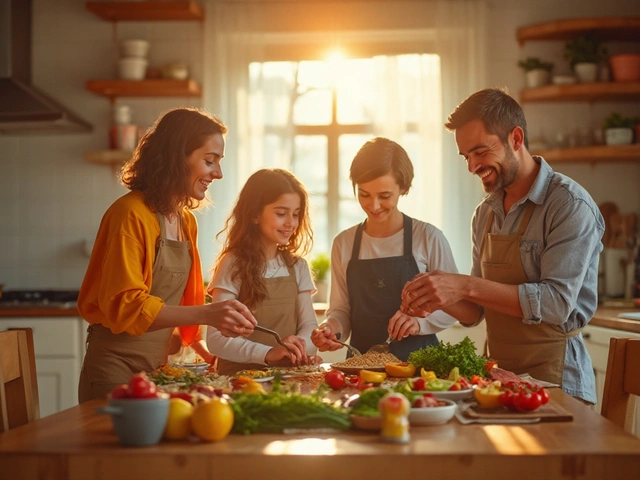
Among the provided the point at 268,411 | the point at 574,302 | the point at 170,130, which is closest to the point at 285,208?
the point at 170,130

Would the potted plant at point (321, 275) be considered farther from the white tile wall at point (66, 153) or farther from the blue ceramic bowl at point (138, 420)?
the blue ceramic bowl at point (138, 420)

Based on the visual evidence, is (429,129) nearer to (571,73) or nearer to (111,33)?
(571,73)

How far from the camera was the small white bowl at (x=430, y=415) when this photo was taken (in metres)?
1.57

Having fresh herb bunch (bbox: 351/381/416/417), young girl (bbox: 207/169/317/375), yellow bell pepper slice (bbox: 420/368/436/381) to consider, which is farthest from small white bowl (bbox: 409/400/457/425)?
young girl (bbox: 207/169/317/375)

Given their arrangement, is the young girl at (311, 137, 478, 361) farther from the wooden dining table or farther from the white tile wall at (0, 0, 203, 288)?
the white tile wall at (0, 0, 203, 288)

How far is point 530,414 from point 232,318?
0.85 m

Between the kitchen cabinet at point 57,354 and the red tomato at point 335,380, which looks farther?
the kitchen cabinet at point 57,354

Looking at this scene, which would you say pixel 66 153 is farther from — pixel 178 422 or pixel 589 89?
pixel 178 422

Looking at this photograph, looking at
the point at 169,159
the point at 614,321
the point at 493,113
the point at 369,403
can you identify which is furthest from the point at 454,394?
the point at 614,321

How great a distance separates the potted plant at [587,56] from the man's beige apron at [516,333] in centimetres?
248

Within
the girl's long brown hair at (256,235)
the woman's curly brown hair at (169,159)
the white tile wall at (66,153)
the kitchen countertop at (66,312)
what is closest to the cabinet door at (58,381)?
the kitchen countertop at (66,312)

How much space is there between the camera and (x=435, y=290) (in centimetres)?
224

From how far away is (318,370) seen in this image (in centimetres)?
232

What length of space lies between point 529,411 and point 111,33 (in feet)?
13.6
